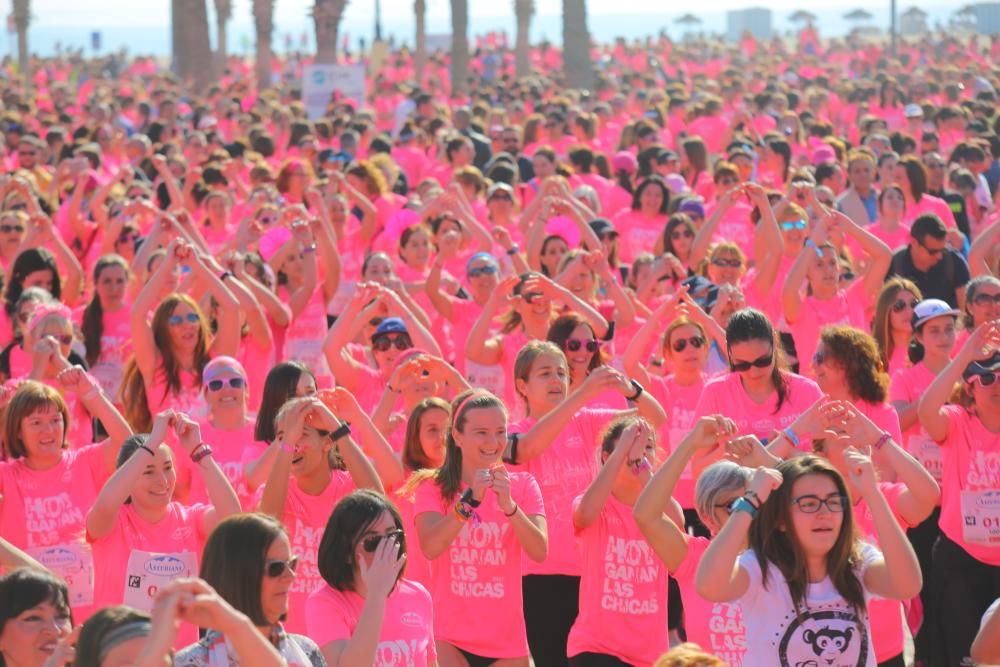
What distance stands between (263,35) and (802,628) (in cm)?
3319

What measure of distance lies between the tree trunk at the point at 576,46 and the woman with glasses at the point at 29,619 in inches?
1072

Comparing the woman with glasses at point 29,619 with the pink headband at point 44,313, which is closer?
the woman with glasses at point 29,619

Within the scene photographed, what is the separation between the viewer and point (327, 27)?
1172 inches

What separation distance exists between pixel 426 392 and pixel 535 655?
4.38 ft

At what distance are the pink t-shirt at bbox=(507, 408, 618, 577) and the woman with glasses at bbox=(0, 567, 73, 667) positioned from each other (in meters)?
2.67

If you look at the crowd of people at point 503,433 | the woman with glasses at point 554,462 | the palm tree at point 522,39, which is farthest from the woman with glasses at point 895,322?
the palm tree at point 522,39

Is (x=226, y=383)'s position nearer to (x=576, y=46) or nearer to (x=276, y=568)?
(x=276, y=568)

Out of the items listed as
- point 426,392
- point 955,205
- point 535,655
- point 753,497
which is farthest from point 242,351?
point 955,205

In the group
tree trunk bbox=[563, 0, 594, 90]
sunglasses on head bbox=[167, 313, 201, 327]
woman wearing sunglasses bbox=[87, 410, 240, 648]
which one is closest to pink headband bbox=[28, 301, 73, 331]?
sunglasses on head bbox=[167, 313, 201, 327]

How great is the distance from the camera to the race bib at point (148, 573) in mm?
6016

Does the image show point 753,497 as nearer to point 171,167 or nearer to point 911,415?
point 911,415

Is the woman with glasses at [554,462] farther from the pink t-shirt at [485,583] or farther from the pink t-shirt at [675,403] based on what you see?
the pink t-shirt at [675,403]

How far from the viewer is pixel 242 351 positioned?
30.8 feet

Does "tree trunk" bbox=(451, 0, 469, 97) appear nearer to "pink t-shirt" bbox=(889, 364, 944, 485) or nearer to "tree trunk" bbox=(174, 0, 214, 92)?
"tree trunk" bbox=(174, 0, 214, 92)
